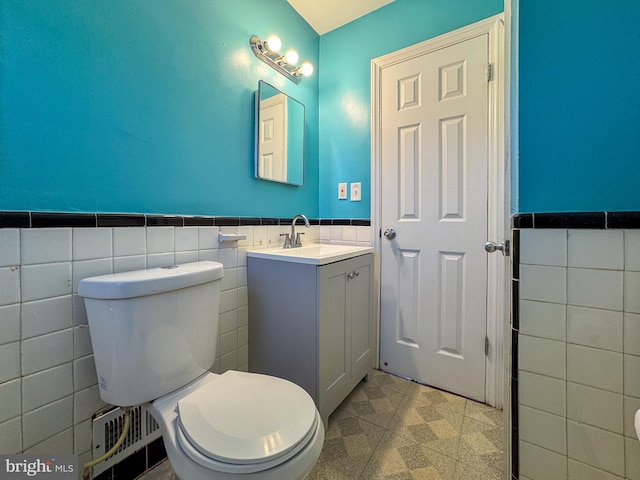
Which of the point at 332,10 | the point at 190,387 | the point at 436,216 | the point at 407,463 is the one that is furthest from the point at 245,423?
the point at 332,10

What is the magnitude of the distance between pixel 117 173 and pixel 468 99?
167cm

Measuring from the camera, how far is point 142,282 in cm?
80

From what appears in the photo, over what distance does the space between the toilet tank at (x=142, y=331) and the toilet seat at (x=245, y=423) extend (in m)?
0.11

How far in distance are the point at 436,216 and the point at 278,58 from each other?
1.28 m

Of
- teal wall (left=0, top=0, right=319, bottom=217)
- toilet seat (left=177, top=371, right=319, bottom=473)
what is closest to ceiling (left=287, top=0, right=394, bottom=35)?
teal wall (left=0, top=0, right=319, bottom=217)

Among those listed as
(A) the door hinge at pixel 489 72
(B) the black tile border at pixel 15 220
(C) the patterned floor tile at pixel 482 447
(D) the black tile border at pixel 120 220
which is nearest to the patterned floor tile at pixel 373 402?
(C) the patterned floor tile at pixel 482 447

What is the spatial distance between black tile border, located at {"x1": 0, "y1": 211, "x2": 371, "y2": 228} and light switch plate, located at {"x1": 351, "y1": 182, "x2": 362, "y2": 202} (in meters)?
0.68

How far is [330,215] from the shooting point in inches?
77.5

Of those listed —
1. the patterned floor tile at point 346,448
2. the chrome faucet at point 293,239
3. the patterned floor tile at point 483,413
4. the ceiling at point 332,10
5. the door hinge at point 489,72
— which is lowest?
the patterned floor tile at point 346,448

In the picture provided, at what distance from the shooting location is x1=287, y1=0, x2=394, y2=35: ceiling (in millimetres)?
1696

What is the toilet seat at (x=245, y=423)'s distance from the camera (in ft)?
2.07

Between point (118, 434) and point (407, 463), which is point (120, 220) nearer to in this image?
point (118, 434)

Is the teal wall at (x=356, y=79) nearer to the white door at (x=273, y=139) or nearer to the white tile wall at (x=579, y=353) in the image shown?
the white door at (x=273, y=139)

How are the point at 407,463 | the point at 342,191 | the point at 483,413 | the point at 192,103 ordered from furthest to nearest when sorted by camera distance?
1. the point at 342,191
2. the point at 483,413
3. the point at 192,103
4. the point at 407,463
